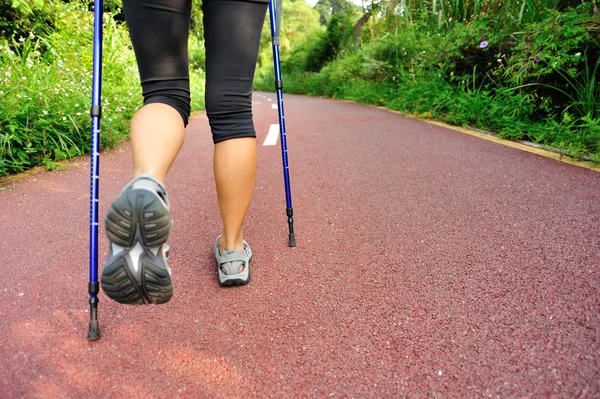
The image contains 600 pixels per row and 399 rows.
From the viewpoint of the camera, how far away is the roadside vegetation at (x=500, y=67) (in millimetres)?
3611

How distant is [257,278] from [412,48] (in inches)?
280

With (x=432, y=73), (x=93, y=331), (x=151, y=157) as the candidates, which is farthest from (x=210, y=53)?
(x=432, y=73)

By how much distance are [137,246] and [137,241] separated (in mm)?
16

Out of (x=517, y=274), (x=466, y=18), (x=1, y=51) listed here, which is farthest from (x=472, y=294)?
(x=466, y=18)

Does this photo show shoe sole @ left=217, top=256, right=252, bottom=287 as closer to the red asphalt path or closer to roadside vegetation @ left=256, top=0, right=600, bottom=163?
the red asphalt path

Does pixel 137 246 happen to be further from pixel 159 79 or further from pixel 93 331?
pixel 159 79

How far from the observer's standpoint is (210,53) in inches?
55.2

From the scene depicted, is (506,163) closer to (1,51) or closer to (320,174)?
(320,174)

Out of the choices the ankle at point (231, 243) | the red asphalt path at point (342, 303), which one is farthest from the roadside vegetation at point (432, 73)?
the ankle at point (231, 243)

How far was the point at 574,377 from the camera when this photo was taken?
1025 millimetres

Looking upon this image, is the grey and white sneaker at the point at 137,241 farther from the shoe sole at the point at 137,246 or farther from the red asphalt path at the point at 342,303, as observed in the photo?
the red asphalt path at the point at 342,303

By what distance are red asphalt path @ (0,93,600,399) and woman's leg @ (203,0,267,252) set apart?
426mm

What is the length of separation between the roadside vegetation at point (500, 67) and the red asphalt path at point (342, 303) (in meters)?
1.34

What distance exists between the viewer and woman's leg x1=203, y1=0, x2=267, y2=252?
53.2 inches
